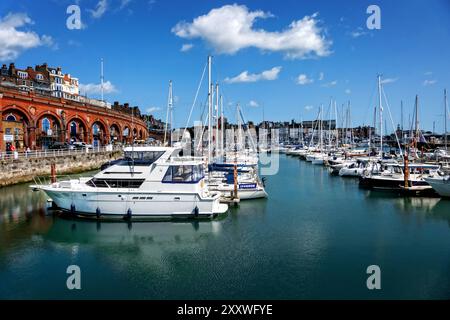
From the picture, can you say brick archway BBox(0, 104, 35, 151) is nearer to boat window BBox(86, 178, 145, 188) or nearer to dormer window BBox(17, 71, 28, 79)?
boat window BBox(86, 178, 145, 188)

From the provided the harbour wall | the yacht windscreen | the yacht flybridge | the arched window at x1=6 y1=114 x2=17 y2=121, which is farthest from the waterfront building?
the yacht windscreen

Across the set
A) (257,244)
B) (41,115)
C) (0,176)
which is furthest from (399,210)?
(41,115)

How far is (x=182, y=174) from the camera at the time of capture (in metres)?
23.1

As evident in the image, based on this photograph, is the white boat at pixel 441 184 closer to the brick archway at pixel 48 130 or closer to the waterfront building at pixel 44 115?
the waterfront building at pixel 44 115

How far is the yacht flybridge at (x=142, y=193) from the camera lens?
22.5 meters

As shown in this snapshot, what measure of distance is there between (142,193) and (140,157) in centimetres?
279

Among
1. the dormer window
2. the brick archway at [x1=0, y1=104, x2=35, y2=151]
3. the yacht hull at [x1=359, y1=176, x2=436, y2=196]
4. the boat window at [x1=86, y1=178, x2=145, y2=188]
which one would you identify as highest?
the dormer window

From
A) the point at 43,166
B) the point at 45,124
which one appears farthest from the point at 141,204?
the point at 45,124

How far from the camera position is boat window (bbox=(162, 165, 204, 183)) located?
898 inches

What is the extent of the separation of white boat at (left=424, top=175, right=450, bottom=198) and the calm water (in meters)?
3.44

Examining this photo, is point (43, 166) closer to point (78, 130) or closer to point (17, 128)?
point (17, 128)

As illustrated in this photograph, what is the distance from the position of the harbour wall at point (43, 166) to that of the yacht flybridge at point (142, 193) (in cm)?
1582

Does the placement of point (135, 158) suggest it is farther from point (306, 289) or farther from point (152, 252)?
point (306, 289)

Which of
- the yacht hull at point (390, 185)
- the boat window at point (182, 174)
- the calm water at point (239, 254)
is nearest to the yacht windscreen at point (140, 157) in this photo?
the boat window at point (182, 174)
